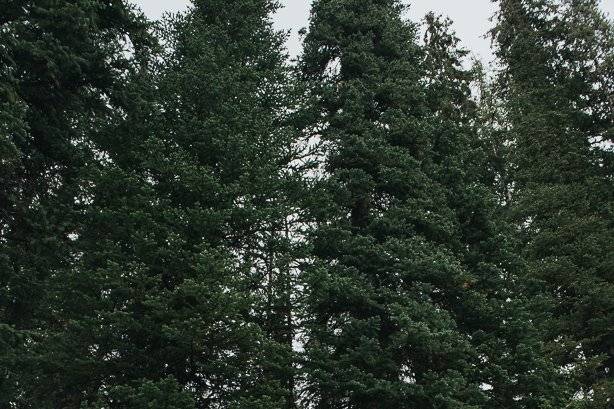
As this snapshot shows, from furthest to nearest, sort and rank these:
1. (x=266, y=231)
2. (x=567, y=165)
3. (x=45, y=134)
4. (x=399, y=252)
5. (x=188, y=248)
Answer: (x=567, y=165)
(x=266, y=231)
(x=399, y=252)
(x=45, y=134)
(x=188, y=248)

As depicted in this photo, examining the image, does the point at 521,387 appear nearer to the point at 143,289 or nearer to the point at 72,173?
the point at 143,289

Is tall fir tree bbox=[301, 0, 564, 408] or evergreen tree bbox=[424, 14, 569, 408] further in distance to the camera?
evergreen tree bbox=[424, 14, 569, 408]

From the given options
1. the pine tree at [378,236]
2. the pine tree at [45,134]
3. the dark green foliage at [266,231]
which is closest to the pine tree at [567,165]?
the dark green foliage at [266,231]

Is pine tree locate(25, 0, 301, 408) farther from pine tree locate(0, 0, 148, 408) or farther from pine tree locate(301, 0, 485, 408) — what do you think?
pine tree locate(301, 0, 485, 408)

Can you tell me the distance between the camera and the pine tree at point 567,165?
15.0m

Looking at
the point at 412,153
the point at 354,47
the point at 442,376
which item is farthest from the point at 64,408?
the point at 354,47

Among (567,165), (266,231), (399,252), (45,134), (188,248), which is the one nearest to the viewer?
(188,248)

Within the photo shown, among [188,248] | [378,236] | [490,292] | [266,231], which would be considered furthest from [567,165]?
[188,248]

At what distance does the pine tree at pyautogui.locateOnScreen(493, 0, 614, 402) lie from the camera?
15.0 m

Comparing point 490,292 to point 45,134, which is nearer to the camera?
point 45,134

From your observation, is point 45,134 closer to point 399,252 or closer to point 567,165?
Result: point 399,252

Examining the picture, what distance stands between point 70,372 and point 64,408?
13.6ft

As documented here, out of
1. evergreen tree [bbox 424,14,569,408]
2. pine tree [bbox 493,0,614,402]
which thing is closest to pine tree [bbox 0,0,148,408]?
evergreen tree [bbox 424,14,569,408]

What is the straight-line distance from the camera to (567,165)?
17562 mm
